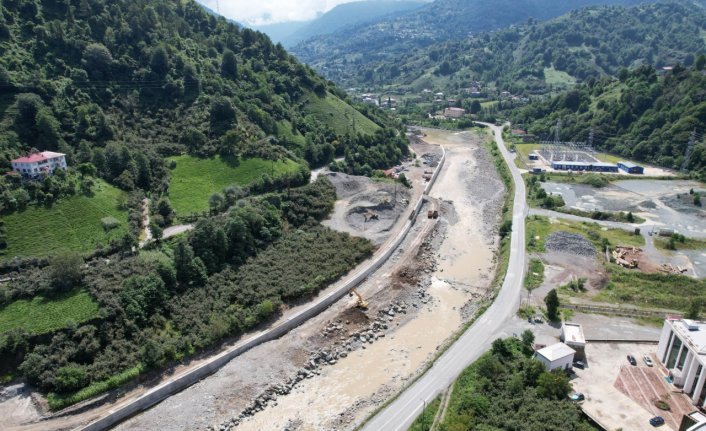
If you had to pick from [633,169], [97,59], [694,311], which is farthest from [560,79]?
[97,59]

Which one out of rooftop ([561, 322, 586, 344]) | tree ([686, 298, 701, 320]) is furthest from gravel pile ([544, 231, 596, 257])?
rooftop ([561, 322, 586, 344])

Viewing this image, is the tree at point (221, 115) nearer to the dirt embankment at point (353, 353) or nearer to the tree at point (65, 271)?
the dirt embankment at point (353, 353)

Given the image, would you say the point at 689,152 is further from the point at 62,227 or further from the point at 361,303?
the point at 62,227

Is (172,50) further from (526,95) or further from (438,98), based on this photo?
(526,95)

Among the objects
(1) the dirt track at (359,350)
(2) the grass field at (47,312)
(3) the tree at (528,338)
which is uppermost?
(2) the grass field at (47,312)

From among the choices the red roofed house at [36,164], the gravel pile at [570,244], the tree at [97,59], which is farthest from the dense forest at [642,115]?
the red roofed house at [36,164]

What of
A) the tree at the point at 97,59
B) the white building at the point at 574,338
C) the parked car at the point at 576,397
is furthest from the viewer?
the tree at the point at 97,59

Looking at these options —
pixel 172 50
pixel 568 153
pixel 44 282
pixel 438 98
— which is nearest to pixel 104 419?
pixel 44 282
